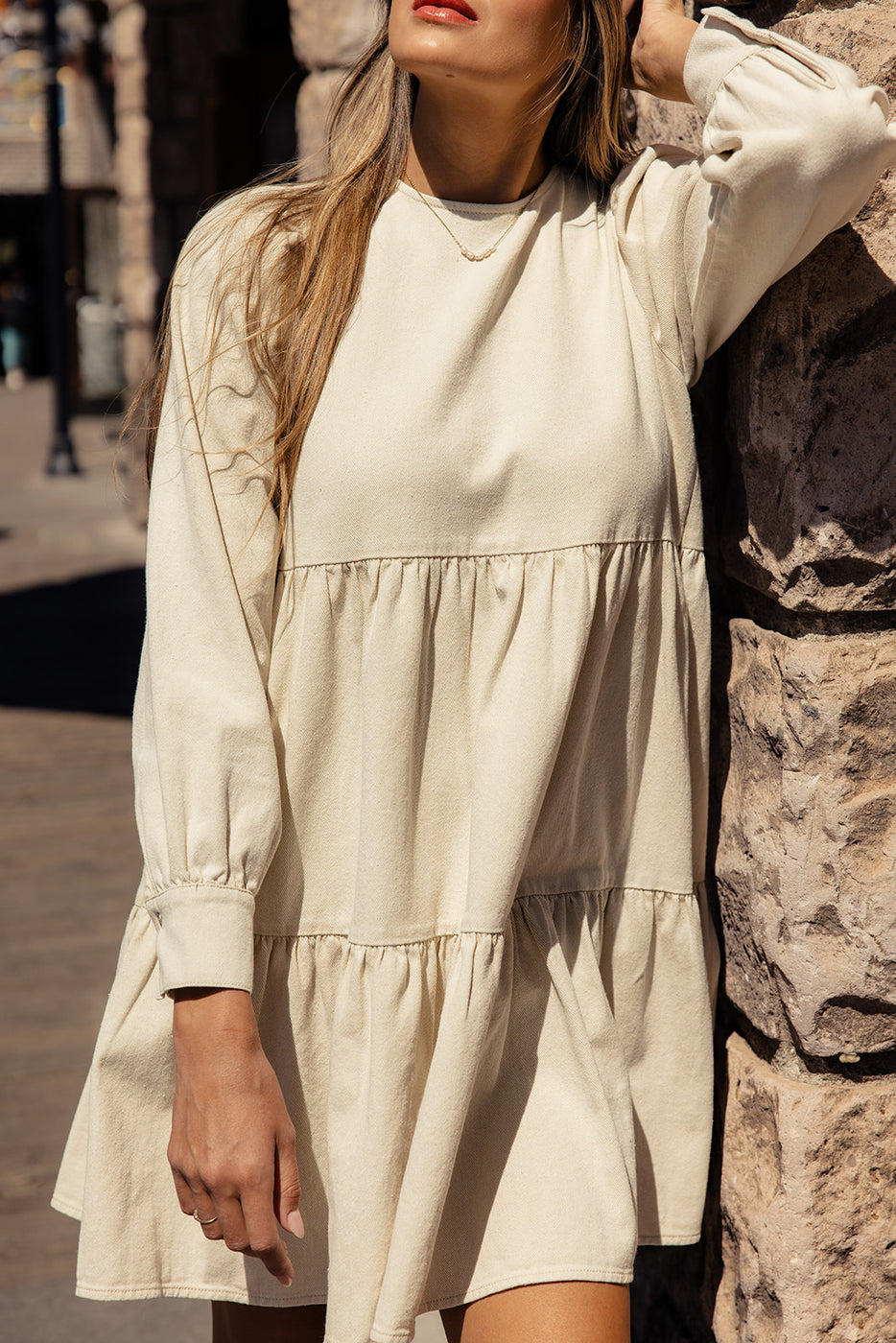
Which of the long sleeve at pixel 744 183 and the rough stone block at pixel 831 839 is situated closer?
the long sleeve at pixel 744 183

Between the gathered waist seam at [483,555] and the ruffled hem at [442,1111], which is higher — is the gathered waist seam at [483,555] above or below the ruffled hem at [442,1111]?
above

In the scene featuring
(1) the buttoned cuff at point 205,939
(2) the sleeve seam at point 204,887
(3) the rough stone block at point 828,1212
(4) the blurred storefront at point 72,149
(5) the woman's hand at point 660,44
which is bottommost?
(4) the blurred storefront at point 72,149

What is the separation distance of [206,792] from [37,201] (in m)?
24.5

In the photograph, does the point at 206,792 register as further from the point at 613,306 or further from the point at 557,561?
the point at 613,306

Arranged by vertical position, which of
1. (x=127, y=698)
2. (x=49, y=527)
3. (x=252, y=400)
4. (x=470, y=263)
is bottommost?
(x=49, y=527)

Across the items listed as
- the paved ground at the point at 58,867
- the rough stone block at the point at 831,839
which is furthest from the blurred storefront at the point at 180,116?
the rough stone block at the point at 831,839

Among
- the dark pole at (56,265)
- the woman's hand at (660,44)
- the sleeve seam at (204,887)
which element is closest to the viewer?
the sleeve seam at (204,887)

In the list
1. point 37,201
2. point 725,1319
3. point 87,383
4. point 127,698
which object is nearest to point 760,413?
point 725,1319

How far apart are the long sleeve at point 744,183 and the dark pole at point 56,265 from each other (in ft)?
35.8

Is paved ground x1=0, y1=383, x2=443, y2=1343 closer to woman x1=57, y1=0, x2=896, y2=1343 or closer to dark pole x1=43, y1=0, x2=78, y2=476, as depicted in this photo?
woman x1=57, y1=0, x2=896, y2=1343

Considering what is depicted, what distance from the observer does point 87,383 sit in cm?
1759

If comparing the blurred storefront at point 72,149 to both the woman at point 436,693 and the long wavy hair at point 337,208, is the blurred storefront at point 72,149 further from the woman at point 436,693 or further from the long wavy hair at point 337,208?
the woman at point 436,693

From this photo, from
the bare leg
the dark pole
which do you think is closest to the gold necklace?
the bare leg

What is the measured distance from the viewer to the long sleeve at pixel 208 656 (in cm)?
133
